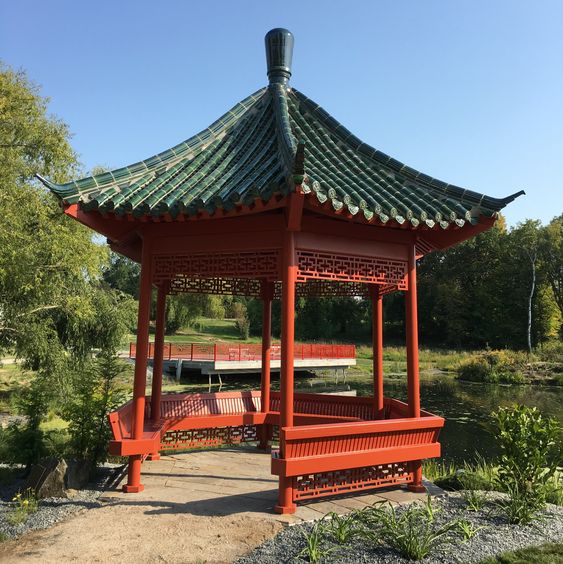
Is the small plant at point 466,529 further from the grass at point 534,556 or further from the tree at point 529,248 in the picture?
the tree at point 529,248

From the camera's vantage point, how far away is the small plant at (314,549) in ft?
11.3

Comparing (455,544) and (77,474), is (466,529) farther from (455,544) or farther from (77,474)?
(77,474)

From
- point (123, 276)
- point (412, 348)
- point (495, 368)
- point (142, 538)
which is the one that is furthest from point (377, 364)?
point (123, 276)

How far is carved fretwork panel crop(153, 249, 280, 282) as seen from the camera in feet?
16.9

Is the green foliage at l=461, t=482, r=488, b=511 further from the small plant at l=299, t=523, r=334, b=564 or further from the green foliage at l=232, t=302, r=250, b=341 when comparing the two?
the green foliage at l=232, t=302, r=250, b=341

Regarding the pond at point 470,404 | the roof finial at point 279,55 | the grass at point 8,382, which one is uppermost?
the roof finial at point 279,55

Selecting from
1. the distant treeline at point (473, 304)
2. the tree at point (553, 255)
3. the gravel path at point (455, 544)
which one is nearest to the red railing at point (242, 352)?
the distant treeline at point (473, 304)

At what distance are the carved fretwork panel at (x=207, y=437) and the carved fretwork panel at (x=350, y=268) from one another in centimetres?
329

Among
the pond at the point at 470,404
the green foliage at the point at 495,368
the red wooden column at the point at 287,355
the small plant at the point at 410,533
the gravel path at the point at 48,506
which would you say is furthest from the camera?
the green foliage at the point at 495,368

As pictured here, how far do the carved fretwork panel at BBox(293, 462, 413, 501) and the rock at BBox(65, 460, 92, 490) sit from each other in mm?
2536

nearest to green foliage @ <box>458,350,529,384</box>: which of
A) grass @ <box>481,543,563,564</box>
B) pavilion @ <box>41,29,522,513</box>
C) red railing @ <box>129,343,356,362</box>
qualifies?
red railing @ <box>129,343,356,362</box>

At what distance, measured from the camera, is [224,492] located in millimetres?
5086

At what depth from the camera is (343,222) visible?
509cm

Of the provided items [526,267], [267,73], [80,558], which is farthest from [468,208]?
[526,267]
